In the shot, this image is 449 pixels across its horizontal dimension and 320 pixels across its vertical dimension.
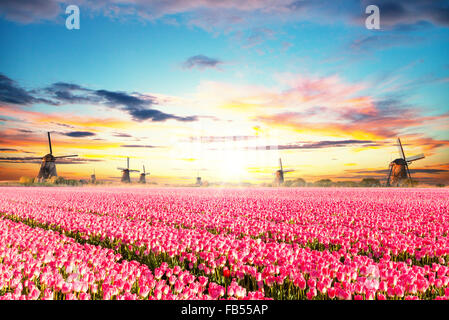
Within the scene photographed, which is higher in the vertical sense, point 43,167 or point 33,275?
point 43,167

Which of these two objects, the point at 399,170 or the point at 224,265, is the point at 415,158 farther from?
the point at 224,265

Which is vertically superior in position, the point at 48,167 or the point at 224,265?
the point at 48,167

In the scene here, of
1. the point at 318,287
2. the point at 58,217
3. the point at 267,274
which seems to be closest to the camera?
the point at 318,287

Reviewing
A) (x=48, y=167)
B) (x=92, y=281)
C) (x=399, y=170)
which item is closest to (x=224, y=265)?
(x=92, y=281)

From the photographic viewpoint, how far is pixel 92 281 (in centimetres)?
430

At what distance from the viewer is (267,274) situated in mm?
4883

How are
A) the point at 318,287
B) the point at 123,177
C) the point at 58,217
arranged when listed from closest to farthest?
the point at 318,287 < the point at 58,217 < the point at 123,177

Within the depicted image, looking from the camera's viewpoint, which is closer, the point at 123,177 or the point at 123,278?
the point at 123,278

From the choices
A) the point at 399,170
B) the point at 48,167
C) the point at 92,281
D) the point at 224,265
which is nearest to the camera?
the point at 92,281

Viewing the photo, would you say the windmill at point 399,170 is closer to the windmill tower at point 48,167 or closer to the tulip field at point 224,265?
the tulip field at point 224,265

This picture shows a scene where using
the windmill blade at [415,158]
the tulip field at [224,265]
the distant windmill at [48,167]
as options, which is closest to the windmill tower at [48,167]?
the distant windmill at [48,167]
